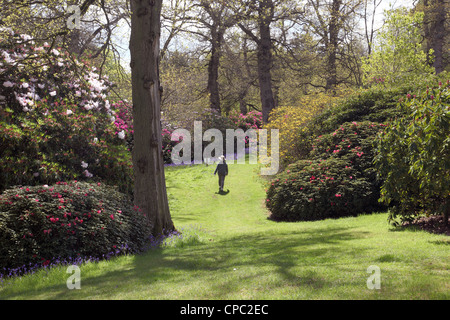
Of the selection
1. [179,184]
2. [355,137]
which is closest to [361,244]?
[355,137]

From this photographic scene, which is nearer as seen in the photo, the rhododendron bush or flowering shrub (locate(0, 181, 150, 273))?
flowering shrub (locate(0, 181, 150, 273))

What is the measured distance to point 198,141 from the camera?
28.0m

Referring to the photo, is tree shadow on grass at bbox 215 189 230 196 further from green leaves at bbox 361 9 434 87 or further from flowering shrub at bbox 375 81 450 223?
green leaves at bbox 361 9 434 87

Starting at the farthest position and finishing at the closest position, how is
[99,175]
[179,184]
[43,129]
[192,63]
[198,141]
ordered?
[192,63] → [198,141] → [179,184] → [99,175] → [43,129]

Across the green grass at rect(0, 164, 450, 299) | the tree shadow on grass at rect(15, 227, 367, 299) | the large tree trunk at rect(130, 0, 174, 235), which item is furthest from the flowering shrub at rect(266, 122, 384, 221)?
the large tree trunk at rect(130, 0, 174, 235)

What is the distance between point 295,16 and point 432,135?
17088 mm

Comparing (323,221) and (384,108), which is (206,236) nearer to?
(323,221)

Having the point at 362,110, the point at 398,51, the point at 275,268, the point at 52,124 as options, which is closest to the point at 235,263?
the point at 275,268

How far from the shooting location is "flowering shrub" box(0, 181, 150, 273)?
21.6ft

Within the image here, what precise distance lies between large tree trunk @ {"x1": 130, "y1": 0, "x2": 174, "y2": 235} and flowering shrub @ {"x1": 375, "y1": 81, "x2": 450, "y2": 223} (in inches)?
200

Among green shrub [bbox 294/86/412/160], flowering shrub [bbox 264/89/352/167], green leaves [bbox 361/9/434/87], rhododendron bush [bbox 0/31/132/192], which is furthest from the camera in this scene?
green leaves [bbox 361/9/434/87]

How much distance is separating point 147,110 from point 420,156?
586cm

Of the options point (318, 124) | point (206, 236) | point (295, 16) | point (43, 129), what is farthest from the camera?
point (295, 16)
